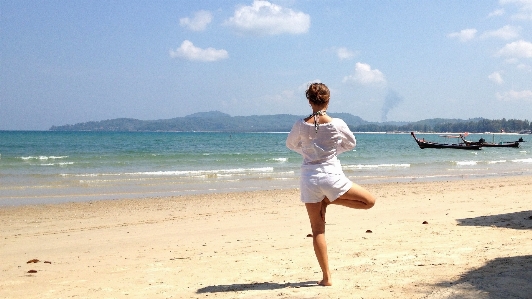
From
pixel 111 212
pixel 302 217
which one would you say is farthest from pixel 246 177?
pixel 302 217

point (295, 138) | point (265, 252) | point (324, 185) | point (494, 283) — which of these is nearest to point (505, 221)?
point (265, 252)

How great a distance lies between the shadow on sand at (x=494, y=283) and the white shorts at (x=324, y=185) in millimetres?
1052

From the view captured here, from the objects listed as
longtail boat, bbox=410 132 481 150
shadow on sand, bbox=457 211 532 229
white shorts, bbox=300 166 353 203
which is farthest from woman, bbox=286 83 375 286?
longtail boat, bbox=410 132 481 150

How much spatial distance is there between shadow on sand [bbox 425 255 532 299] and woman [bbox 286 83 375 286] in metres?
0.93

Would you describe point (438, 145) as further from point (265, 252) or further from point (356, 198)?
point (356, 198)

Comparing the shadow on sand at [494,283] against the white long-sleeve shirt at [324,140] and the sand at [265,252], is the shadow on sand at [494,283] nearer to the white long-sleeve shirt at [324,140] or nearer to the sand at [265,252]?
the sand at [265,252]

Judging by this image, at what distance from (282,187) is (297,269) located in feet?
41.2

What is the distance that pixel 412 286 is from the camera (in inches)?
174

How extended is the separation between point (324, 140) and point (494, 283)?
5.89 feet

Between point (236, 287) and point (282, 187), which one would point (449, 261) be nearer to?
point (236, 287)

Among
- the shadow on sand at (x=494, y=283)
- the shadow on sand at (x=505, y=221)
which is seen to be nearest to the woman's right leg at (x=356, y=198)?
the shadow on sand at (x=494, y=283)

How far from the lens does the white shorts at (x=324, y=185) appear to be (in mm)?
4223

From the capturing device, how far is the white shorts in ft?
13.9

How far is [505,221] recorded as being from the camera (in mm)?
8148
